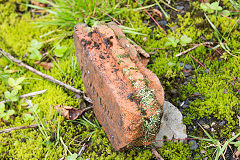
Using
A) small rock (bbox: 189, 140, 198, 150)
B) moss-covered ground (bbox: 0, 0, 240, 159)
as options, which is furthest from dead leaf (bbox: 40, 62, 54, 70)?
small rock (bbox: 189, 140, 198, 150)

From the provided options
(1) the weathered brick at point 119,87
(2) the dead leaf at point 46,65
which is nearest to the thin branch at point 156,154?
(1) the weathered brick at point 119,87

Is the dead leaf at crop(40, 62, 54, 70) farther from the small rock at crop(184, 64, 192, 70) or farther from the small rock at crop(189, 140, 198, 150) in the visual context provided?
the small rock at crop(189, 140, 198, 150)

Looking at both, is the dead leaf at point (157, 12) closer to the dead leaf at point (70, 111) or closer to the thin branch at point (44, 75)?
the thin branch at point (44, 75)

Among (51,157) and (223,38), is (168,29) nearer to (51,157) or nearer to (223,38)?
(223,38)

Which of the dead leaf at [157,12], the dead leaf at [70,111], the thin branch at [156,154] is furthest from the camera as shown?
the dead leaf at [157,12]

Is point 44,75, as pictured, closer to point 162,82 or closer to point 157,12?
point 162,82

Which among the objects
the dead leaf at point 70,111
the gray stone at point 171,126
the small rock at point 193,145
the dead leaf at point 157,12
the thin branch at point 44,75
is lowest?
the small rock at point 193,145
